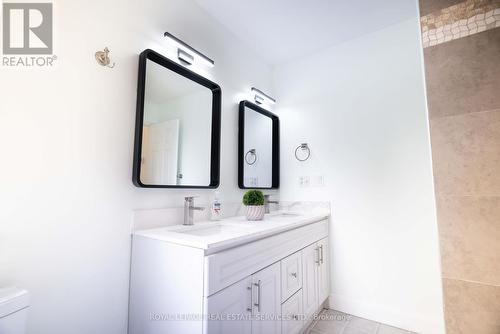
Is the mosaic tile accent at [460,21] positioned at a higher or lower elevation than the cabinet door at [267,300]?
higher

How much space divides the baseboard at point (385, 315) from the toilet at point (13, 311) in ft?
7.09

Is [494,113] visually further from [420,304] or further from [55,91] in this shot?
[55,91]

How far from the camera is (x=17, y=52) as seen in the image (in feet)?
3.26

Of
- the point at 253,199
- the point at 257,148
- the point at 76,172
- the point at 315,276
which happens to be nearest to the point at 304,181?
the point at 257,148

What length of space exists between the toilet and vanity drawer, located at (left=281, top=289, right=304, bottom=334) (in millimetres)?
1209

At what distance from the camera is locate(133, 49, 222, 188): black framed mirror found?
1.37 metres

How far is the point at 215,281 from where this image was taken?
101 cm

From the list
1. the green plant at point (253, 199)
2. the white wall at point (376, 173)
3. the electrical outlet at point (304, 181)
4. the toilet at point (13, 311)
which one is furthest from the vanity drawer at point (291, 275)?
the toilet at point (13, 311)

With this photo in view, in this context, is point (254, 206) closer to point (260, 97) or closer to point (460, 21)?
point (260, 97)

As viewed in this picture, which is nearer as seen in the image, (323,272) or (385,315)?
(385,315)

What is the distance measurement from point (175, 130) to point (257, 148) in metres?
0.94

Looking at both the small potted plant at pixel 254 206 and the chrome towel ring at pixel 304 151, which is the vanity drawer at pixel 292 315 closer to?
the small potted plant at pixel 254 206

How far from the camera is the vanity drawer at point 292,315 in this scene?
1463 mm

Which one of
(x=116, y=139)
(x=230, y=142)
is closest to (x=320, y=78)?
(x=230, y=142)
